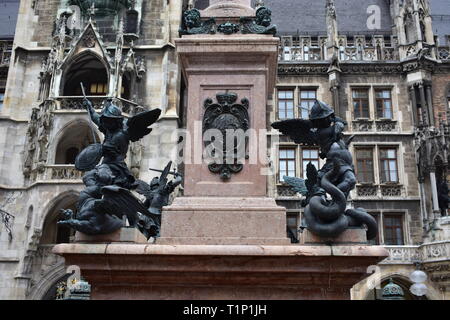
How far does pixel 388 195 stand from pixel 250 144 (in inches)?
741

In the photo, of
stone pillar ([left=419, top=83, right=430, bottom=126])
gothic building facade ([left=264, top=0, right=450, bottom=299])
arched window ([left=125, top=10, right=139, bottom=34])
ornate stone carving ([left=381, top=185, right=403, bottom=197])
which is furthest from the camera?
arched window ([left=125, top=10, right=139, bottom=34])

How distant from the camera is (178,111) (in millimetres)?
24188

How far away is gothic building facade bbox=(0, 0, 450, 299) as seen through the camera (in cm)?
2189

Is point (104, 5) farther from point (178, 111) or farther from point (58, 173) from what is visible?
point (58, 173)

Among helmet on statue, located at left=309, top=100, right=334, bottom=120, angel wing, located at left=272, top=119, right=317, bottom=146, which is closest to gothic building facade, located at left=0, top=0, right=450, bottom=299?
angel wing, located at left=272, top=119, right=317, bottom=146

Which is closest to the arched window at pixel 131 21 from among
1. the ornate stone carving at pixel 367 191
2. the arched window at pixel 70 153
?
the arched window at pixel 70 153

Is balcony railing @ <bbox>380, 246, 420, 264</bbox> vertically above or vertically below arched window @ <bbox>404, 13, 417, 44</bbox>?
below

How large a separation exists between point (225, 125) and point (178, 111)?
59.6 feet

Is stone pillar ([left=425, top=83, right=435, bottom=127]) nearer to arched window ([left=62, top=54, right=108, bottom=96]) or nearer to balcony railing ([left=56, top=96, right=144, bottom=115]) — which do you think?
balcony railing ([left=56, top=96, right=144, bottom=115])

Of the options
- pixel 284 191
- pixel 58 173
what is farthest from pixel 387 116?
pixel 58 173

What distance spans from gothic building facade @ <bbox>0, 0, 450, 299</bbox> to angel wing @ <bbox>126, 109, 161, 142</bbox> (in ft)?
52.4

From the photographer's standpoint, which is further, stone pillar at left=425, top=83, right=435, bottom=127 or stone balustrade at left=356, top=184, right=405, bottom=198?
stone pillar at left=425, top=83, right=435, bottom=127

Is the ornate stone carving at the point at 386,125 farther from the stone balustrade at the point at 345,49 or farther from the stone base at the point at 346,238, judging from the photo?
the stone base at the point at 346,238
